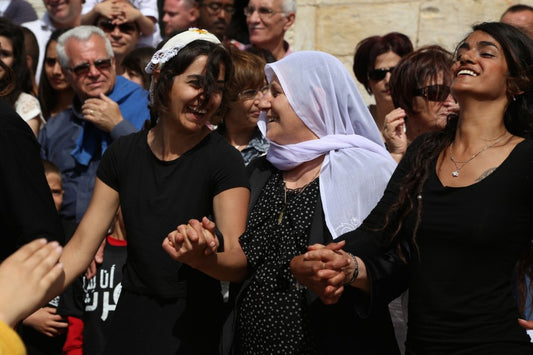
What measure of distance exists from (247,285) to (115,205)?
72 cm

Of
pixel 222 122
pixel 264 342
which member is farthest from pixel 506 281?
pixel 222 122

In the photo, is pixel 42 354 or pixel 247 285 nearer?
pixel 247 285

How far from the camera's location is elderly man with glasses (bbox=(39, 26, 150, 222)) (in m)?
5.52

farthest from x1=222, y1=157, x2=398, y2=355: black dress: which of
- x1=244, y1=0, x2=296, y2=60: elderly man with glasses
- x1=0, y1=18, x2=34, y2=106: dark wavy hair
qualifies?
x1=244, y1=0, x2=296, y2=60: elderly man with glasses

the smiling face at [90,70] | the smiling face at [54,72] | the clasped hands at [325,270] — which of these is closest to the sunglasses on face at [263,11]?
the smiling face at [90,70]

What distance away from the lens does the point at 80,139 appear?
5.67 meters

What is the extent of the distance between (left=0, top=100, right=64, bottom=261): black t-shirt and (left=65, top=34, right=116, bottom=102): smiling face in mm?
2695

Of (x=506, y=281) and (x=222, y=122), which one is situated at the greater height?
(x=506, y=281)

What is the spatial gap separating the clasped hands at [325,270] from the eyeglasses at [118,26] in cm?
436

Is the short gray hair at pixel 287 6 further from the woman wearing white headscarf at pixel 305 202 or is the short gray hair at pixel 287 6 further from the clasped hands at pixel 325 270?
the clasped hands at pixel 325 270

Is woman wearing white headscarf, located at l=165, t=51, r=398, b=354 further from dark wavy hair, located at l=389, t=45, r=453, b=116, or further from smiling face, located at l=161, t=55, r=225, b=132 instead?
dark wavy hair, located at l=389, t=45, r=453, b=116

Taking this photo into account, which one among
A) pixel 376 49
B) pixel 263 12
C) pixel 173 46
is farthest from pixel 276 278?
pixel 263 12

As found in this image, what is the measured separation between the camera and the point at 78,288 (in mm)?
5035

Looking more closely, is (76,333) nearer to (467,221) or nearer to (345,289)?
(345,289)
